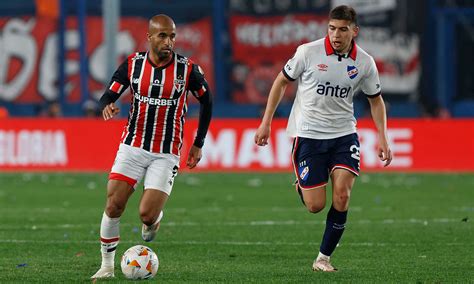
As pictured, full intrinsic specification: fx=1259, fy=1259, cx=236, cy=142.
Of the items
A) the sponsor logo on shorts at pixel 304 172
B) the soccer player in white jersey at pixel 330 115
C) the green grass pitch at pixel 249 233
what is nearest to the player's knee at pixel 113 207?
the green grass pitch at pixel 249 233

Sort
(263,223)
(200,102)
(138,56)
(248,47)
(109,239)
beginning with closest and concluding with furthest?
(109,239)
(138,56)
(200,102)
(263,223)
(248,47)

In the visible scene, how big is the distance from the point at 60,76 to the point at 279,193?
71.5 feet

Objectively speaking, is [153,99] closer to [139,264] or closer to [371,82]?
[139,264]

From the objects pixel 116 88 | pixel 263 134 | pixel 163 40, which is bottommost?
pixel 263 134

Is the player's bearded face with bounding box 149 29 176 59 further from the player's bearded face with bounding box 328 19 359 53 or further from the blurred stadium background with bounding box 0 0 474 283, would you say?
the blurred stadium background with bounding box 0 0 474 283

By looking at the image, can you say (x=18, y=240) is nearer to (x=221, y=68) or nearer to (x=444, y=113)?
(x=444, y=113)

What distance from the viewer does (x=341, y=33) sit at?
1066cm

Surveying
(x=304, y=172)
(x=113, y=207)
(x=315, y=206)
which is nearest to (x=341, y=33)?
(x=304, y=172)

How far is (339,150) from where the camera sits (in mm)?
10922

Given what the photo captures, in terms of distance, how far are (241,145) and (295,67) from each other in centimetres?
1375

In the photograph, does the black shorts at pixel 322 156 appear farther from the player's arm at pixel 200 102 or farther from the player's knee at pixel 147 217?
the player's knee at pixel 147 217

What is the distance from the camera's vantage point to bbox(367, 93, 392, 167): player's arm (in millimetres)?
10867

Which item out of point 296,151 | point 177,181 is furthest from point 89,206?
point 296,151

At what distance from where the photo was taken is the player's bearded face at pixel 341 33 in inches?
419
